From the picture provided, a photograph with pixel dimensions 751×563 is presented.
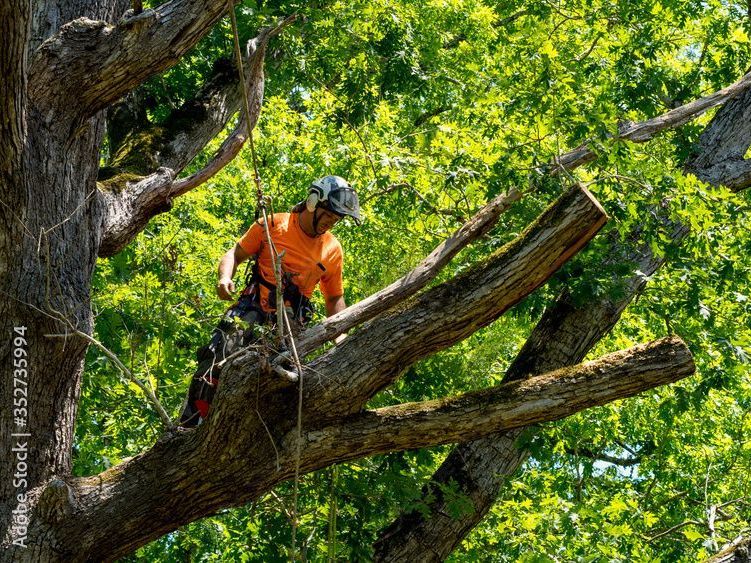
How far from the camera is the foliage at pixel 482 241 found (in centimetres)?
714

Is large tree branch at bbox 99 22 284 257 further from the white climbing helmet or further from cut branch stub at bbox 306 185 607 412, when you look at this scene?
cut branch stub at bbox 306 185 607 412

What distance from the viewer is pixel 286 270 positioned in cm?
643

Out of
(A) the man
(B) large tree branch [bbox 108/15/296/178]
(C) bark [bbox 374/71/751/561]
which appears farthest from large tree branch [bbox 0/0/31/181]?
(C) bark [bbox 374/71/751/561]

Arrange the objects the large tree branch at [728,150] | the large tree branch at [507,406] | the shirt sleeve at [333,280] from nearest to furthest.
Answer: the large tree branch at [507,406]
the shirt sleeve at [333,280]
the large tree branch at [728,150]

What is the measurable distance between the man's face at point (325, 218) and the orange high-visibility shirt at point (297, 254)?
4.7 inches

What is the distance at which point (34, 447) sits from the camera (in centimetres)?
526

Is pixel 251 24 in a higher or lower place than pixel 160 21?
higher

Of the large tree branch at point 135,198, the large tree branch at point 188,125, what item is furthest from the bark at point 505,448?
the large tree branch at point 135,198

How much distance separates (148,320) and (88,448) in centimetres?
189

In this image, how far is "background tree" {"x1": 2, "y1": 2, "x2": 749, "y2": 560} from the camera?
5113 mm

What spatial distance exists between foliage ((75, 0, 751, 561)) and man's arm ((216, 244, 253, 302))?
781mm

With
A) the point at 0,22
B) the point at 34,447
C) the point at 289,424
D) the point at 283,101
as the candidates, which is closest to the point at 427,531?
the point at 289,424

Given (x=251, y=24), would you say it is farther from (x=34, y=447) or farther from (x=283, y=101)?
(x=34, y=447)

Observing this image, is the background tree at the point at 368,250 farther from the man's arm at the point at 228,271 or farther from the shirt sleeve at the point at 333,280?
the shirt sleeve at the point at 333,280
